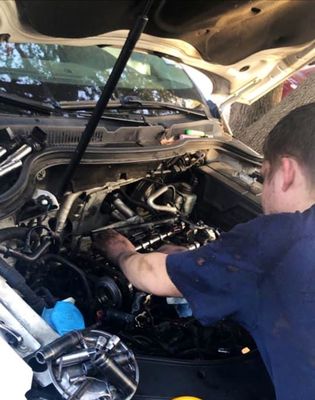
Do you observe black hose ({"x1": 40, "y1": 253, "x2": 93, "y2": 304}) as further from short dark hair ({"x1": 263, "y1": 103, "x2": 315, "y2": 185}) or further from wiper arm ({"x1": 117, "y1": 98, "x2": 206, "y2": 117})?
wiper arm ({"x1": 117, "y1": 98, "x2": 206, "y2": 117})

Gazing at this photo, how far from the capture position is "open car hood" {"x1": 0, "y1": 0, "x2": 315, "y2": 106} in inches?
74.7

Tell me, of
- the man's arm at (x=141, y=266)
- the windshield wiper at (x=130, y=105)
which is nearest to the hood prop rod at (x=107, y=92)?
the man's arm at (x=141, y=266)

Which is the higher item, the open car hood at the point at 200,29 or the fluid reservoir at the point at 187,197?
the open car hood at the point at 200,29

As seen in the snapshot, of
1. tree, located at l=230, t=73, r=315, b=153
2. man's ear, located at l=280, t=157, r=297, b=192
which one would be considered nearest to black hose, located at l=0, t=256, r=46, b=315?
man's ear, located at l=280, t=157, r=297, b=192

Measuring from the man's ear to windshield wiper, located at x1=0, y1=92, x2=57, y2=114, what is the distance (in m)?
0.99

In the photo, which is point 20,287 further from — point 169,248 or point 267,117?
point 267,117

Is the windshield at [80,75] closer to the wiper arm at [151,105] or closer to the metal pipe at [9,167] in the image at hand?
the wiper arm at [151,105]

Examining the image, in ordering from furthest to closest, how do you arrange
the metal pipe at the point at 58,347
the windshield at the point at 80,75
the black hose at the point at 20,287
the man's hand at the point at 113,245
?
the windshield at the point at 80,75 → the man's hand at the point at 113,245 → the black hose at the point at 20,287 → the metal pipe at the point at 58,347

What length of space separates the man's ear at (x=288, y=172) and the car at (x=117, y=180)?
607 mm

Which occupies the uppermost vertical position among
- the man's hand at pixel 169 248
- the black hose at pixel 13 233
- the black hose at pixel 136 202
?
the black hose at pixel 13 233

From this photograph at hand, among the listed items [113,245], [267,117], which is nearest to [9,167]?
[113,245]

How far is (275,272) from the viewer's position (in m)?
1.43

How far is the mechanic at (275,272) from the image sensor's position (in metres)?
1.40

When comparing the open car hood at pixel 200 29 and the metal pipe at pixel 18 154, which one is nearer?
the metal pipe at pixel 18 154
